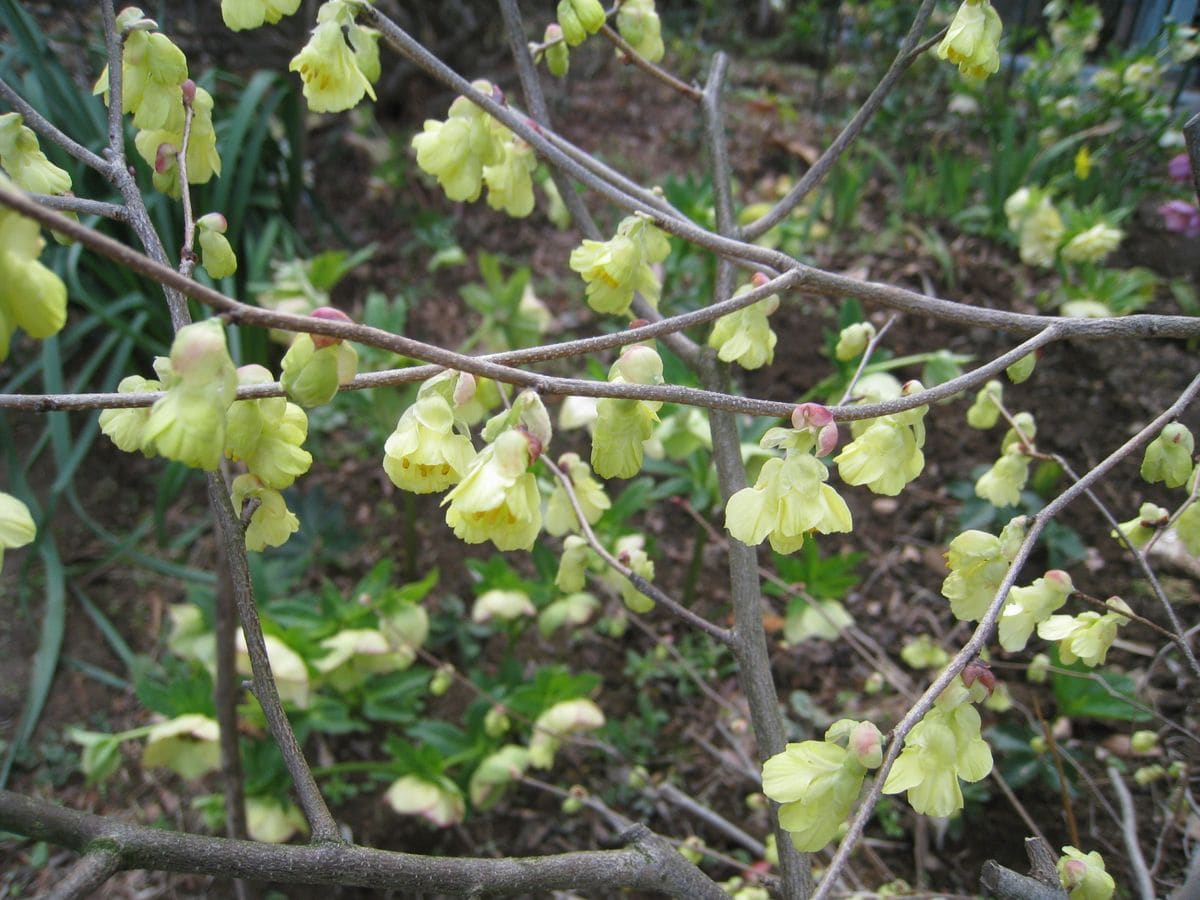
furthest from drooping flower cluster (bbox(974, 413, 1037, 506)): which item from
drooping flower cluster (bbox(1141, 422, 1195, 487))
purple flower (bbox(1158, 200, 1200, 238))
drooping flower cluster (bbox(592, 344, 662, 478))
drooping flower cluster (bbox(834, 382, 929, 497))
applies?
purple flower (bbox(1158, 200, 1200, 238))

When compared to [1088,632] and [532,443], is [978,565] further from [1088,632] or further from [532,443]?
[532,443]

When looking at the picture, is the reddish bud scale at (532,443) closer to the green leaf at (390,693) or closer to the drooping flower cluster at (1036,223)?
the green leaf at (390,693)

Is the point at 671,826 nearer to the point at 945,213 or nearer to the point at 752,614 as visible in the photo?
the point at 752,614

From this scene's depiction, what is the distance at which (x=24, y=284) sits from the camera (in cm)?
54

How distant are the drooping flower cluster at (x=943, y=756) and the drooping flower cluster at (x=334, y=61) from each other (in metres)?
0.87

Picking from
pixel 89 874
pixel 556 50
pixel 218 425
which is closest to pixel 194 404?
pixel 218 425

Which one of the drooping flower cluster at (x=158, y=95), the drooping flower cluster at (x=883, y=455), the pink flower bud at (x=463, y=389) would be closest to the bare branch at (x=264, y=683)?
the pink flower bud at (x=463, y=389)

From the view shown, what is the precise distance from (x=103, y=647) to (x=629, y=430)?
1.82m

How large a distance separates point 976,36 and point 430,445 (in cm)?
76

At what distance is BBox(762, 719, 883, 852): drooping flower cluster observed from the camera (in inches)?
27.5

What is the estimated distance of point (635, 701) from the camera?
1.88 m

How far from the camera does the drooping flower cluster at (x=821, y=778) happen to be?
2.29 feet

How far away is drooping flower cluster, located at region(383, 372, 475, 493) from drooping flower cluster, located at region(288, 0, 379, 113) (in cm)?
41

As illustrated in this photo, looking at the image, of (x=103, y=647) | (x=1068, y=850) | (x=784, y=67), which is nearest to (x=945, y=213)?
(x=784, y=67)
